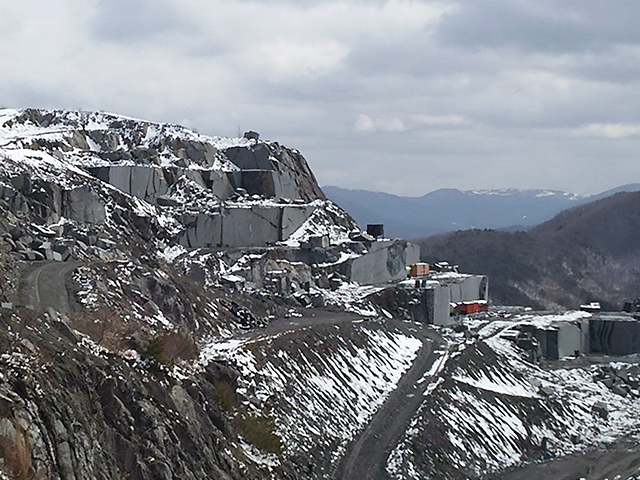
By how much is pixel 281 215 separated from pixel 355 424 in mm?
21961

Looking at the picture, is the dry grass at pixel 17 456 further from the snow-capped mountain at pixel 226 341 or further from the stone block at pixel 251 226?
the stone block at pixel 251 226

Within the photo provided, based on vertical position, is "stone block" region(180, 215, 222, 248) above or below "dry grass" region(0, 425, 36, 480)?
above

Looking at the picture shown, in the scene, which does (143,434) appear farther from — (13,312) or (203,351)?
(203,351)

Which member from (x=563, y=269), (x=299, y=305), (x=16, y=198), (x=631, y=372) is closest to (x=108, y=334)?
(x=16, y=198)

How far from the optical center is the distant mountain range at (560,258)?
4087 inches

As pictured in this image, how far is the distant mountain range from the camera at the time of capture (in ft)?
341

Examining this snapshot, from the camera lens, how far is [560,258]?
405ft

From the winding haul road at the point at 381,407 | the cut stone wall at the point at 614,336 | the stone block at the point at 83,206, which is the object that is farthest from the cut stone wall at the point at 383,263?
the stone block at the point at 83,206

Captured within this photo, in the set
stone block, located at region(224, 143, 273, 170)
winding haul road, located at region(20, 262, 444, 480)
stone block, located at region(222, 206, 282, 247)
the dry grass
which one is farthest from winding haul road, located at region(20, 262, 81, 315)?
stone block, located at region(224, 143, 273, 170)

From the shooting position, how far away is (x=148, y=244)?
4003cm

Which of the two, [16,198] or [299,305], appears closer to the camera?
[16,198]

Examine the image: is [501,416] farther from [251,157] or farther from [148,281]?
[251,157]

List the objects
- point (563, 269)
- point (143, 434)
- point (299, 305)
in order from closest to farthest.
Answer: point (143, 434) < point (299, 305) < point (563, 269)

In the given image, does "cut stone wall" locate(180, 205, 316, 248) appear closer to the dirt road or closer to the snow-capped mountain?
the snow-capped mountain
